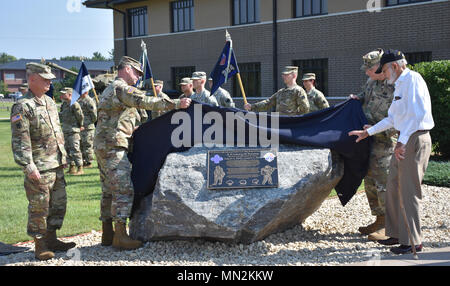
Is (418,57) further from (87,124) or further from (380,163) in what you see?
(380,163)

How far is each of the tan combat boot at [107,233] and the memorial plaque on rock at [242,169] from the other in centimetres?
151

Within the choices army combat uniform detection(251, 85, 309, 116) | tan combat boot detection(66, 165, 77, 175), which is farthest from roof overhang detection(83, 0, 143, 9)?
army combat uniform detection(251, 85, 309, 116)

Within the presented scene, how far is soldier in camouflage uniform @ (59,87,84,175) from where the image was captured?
12.2 m

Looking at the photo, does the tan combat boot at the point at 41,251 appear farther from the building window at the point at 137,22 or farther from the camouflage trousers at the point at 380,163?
the building window at the point at 137,22

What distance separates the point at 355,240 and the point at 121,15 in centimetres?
2348

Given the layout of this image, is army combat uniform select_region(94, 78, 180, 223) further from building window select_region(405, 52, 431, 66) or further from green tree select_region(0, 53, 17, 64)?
green tree select_region(0, 53, 17, 64)

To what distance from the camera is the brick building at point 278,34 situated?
16422mm

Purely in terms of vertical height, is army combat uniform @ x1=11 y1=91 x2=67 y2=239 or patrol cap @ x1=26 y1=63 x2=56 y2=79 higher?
patrol cap @ x1=26 y1=63 x2=56 y2=79

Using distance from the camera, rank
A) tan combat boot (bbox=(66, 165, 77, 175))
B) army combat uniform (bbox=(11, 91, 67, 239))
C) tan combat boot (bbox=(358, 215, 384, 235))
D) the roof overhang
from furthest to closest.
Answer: the roof overhang
tan combat boot (bbox=(66, 165, 77, 175))
tan combat boot (bbox=(358, 215, 384, 235))
army combat uniform (bbox=(11, 91, 67, 239))

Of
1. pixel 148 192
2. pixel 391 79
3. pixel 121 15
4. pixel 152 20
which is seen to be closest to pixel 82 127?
pixel 148 192

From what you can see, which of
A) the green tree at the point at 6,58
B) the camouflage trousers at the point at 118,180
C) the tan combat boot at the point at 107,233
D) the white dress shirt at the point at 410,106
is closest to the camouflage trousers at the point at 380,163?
the white dress shirt at the point at 410,106

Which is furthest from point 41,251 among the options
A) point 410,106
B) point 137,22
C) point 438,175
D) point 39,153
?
point 137,22

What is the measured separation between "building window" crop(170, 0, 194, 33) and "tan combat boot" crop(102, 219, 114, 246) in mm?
18972

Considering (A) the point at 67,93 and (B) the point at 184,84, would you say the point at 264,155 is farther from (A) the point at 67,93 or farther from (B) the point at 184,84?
(A) the point at 67,93
